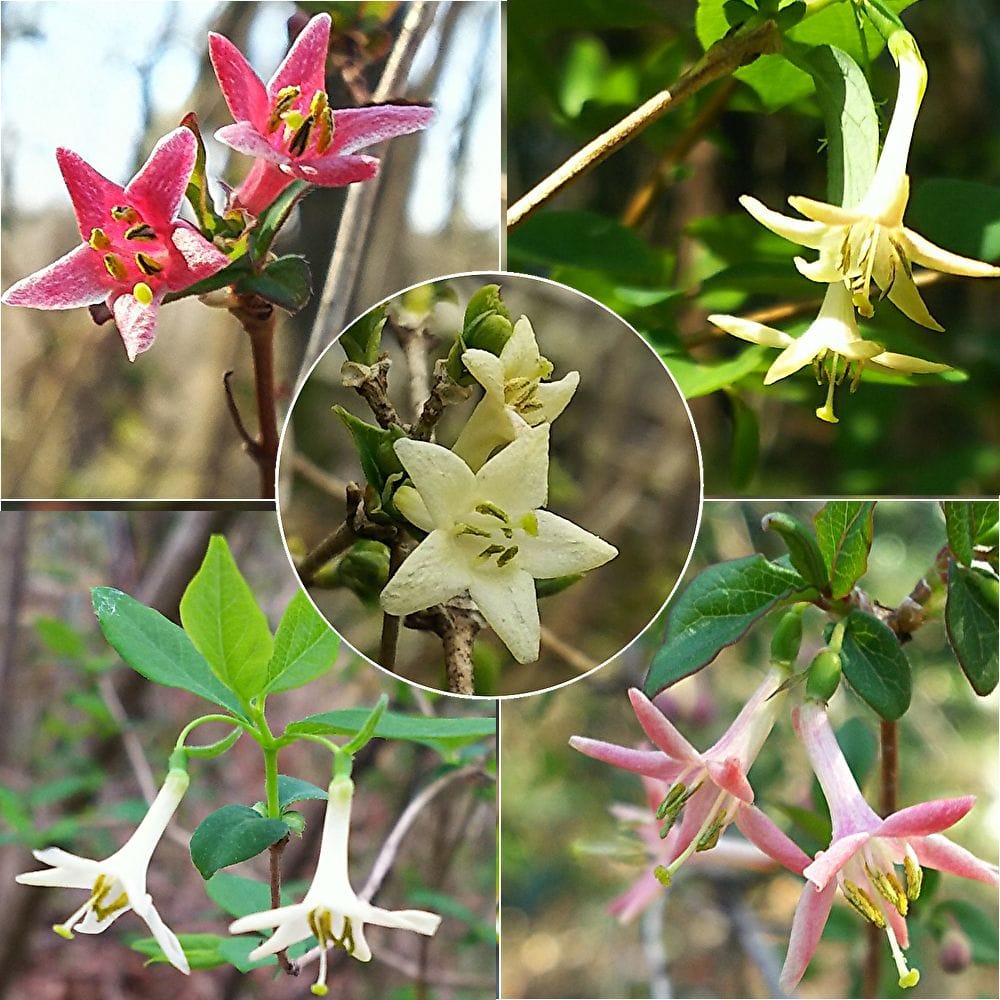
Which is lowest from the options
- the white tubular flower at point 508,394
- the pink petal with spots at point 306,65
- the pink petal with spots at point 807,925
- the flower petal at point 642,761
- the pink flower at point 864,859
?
the pink petal with spots at point 807,925

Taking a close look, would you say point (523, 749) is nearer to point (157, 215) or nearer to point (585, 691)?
point (585, 691)

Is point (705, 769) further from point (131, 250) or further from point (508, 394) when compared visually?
point (131, 250)

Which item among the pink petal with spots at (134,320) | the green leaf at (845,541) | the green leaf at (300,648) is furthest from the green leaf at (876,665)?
the pink petal with spots at (134,320)

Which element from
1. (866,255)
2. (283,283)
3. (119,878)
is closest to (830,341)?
(866,255)

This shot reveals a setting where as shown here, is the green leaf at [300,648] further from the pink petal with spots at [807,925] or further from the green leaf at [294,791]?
the pink petal with spots at [807,925]

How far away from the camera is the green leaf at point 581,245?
0.61m

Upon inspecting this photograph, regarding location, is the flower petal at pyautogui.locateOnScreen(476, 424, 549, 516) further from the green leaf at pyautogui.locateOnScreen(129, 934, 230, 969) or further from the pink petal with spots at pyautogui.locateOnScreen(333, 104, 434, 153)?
the green leaf at pyautogui.locateOnScreen(129, 934, 230, 969)

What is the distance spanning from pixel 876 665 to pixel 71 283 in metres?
0.40

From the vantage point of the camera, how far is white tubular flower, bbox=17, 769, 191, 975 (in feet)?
1.52

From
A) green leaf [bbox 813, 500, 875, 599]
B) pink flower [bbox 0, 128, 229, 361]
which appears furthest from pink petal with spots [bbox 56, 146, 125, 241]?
green leaf [bbox 813, 500, 875, 599]

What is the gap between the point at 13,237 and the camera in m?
0.54

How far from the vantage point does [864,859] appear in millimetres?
488

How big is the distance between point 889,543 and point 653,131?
0.99 feet

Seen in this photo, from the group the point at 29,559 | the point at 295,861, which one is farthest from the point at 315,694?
the point at 29,559
